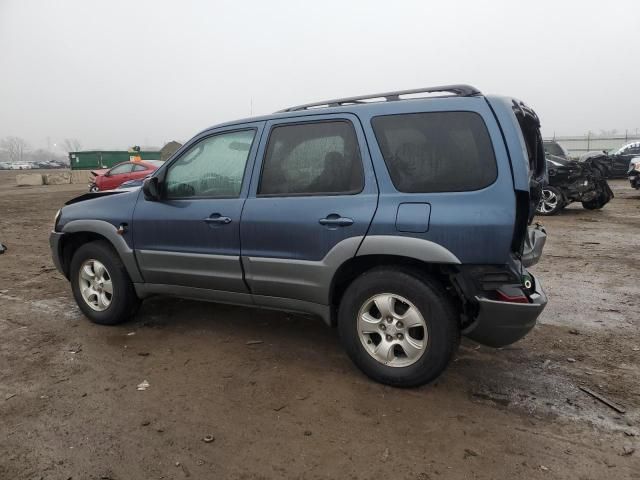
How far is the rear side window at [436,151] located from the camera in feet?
9.36

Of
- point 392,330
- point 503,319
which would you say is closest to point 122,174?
point 392,330

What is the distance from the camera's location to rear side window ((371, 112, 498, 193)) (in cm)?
285

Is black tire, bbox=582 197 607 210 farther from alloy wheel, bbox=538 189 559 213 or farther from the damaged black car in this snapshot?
alloy wheel, bbox=538 189 559 213

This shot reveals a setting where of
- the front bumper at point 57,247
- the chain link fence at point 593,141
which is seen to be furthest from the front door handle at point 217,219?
the chain link fence at point 593,141

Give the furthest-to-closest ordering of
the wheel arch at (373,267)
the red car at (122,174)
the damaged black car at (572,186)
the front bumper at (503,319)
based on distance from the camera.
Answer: the red car at (122,174) < the damaged black car at (572,186) < the wheel arch at (373,267) < the front bumper at (503,319)

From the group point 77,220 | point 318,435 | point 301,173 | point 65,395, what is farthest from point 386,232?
point 77,220

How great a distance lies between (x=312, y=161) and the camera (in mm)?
3404

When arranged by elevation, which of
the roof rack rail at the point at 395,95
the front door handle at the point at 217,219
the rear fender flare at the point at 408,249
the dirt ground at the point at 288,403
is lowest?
the dirt ground at the point at 288,403

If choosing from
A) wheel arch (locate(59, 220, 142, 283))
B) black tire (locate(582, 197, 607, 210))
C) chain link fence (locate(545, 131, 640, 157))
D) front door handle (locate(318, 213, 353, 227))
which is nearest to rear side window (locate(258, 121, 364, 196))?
front door handle (locate(318, 213, 353, 227))

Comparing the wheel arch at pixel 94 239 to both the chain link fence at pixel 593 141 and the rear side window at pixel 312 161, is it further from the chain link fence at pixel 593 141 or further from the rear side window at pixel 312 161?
the chain link fence at pixel 593 141

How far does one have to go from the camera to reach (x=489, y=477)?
2.29m

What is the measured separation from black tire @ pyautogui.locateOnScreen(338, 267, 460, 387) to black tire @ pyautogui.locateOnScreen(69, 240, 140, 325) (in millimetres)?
2143

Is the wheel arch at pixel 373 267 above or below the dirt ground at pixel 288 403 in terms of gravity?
above

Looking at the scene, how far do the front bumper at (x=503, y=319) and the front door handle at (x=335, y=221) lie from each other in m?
0.95
